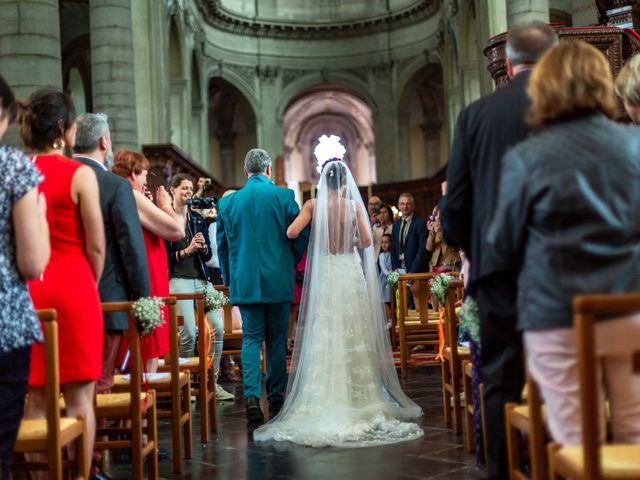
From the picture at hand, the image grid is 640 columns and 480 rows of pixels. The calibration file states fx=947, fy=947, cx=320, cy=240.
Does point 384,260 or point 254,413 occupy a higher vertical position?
point 384,260

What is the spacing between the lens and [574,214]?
270cm

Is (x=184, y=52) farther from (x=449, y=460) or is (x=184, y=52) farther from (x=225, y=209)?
(x=449, y=460)

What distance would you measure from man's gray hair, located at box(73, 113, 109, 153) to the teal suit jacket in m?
2.27

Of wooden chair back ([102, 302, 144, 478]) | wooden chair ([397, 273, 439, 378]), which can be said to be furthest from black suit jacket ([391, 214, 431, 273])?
wooden chair back ([102, 302, 144, 478])

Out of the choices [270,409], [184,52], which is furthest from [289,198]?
[184,52]

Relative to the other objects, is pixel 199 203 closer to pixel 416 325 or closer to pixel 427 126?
pixel 416 325

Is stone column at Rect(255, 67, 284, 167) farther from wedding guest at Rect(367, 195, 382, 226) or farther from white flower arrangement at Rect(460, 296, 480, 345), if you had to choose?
white flower arrangement at Rect(460, 296, 480, 345)

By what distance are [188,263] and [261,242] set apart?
956 mm

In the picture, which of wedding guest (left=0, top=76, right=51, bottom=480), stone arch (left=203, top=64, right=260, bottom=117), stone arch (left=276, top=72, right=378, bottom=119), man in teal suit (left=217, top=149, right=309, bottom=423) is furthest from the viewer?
stone arch (left=276, top=72, right=378, bottom=119)

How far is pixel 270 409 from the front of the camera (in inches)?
276

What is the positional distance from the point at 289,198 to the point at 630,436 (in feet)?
15.0

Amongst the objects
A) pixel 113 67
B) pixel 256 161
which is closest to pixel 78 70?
pixel 113 67

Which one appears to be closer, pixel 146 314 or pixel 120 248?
pixel 146 314

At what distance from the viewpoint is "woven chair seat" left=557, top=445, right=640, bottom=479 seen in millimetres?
2486
